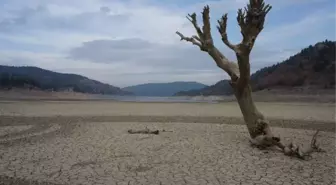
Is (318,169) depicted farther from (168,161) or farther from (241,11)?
(241,11)

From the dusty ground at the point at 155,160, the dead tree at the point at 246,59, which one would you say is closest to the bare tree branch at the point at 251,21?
the dead tree at the point at 246,59

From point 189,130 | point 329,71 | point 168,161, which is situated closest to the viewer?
point 168,161

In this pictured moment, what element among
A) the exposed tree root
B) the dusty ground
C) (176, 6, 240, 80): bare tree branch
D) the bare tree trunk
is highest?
(176, 6, 240, 80): bare tree branch

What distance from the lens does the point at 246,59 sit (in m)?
9.84

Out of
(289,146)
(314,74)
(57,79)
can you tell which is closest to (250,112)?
(289,146)

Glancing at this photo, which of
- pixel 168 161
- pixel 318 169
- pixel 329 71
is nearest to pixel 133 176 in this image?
pixel 168 161

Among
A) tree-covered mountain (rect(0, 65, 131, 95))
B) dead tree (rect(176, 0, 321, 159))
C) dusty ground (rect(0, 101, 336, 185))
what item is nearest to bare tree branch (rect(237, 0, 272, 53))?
dead tree (rect(176, 0, 321, 159))

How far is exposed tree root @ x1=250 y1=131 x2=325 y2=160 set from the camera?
9.02 metres

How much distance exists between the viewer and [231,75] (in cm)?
1085

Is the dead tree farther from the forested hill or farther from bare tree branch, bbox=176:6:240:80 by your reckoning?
the forested hill

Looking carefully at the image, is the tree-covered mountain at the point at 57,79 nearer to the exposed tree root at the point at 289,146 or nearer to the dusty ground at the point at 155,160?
the dusty ground at the point at 155,160

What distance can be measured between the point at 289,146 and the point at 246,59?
9.10 ft

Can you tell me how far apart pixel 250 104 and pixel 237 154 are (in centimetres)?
212

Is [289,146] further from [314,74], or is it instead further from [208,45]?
[314,74]
